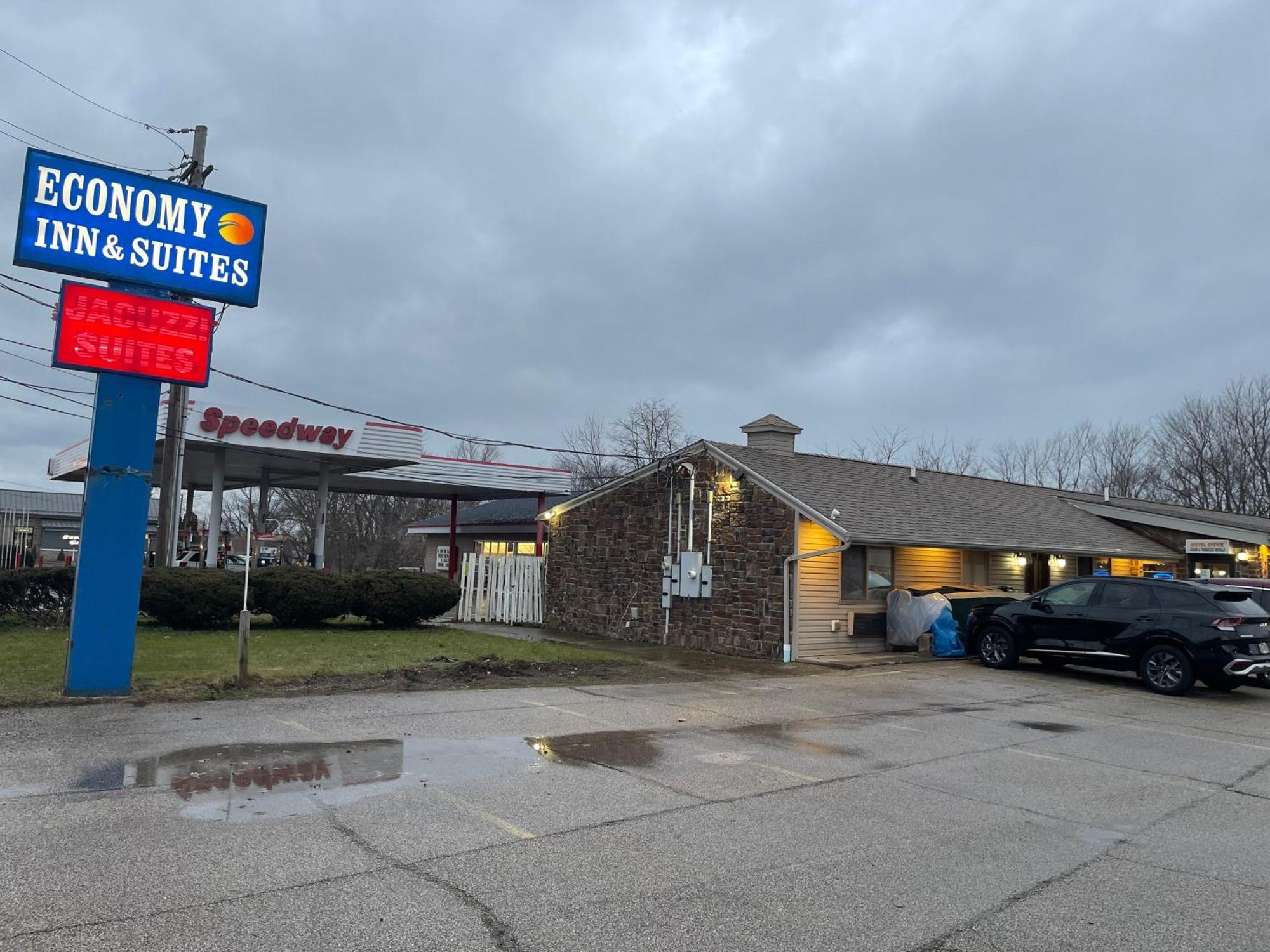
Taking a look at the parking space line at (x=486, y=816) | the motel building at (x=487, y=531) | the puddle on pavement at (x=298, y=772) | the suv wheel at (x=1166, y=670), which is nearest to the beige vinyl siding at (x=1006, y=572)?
the suv wheel at (x=1166, y=670)

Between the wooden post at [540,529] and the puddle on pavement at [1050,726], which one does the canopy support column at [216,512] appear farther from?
the puddle on pavement at [1050,726]

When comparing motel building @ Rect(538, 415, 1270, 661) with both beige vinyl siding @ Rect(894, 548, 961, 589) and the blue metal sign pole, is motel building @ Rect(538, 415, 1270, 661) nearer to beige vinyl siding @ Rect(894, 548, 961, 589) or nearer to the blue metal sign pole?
beige vinyl siding @ Rect(894, 548, 961, 589)

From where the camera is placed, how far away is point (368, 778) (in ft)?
23.2

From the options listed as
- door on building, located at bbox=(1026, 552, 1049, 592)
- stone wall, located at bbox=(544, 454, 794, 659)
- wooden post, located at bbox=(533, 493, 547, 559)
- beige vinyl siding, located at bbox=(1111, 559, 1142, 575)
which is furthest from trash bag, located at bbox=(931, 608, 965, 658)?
wooden post, located at bbox=(533, 493, 547, 559)

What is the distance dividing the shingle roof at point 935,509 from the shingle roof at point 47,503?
178 ft

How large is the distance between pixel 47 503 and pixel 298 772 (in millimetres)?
72284

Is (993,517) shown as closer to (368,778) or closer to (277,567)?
(277,567)

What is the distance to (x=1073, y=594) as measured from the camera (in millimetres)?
15383

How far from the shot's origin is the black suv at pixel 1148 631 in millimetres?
13289

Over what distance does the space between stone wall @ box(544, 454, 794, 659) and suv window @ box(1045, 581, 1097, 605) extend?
174 inches

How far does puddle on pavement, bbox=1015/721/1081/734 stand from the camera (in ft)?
34.5

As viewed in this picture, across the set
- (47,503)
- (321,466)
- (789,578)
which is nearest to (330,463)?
(321,466)

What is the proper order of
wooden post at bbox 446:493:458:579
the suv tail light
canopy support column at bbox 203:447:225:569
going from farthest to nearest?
wooden post at bbox 446:493:458:579, canopy support column at bbox 203:447:225:569, the suv tail light

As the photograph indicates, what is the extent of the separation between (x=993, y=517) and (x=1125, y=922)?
61.5 feet
